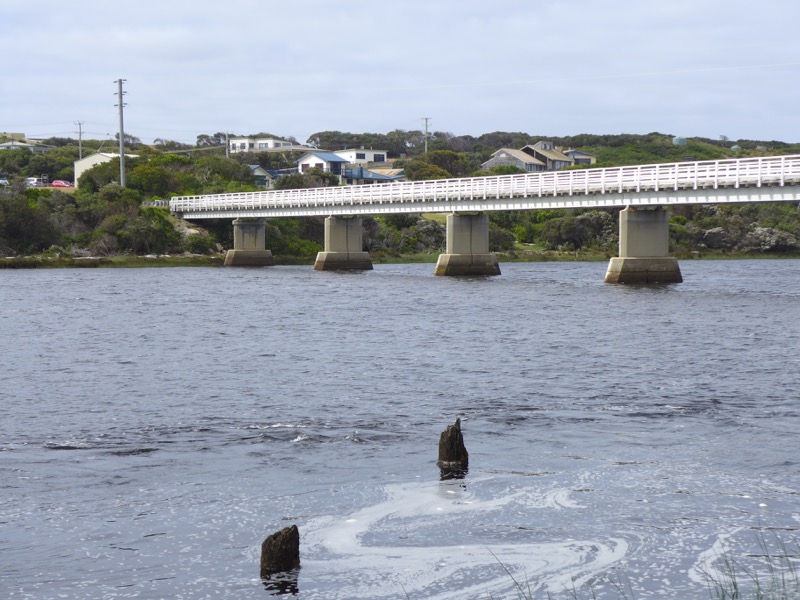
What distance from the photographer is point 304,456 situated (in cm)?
2036

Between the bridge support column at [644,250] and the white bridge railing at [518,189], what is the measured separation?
160cm

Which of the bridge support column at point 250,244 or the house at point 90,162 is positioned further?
the house at point 90,162

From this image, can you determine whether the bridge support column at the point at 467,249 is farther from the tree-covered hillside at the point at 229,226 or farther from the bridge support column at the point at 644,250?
the tree-covered hillside at the point at 229,226

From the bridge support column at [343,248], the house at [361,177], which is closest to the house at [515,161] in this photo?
the house at [361,177]

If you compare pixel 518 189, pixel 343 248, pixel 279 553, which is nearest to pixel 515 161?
pixel 343 248

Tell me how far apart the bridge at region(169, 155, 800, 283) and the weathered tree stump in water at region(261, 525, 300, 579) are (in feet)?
156

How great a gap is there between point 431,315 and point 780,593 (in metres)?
37.6

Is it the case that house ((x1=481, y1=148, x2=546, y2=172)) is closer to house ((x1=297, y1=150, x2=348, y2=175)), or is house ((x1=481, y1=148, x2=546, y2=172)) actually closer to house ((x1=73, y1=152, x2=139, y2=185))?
house ((x1=297, y1=150, x2=348, y2=175))

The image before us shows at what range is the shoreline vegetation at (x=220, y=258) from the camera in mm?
99750

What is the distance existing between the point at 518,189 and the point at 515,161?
119 m

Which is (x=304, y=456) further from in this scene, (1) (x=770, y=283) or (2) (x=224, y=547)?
(1) (x=770, y=283)

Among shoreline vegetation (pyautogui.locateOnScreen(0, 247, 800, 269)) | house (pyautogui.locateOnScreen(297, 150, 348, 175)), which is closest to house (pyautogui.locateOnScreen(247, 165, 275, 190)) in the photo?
house (pyautogui.locateOnScreen(297, 150, 348, 175))

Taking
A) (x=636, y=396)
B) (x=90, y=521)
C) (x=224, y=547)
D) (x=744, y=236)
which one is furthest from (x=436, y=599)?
(x=744, y=236)

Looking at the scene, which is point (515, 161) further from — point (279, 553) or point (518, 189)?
point (279, 553)
